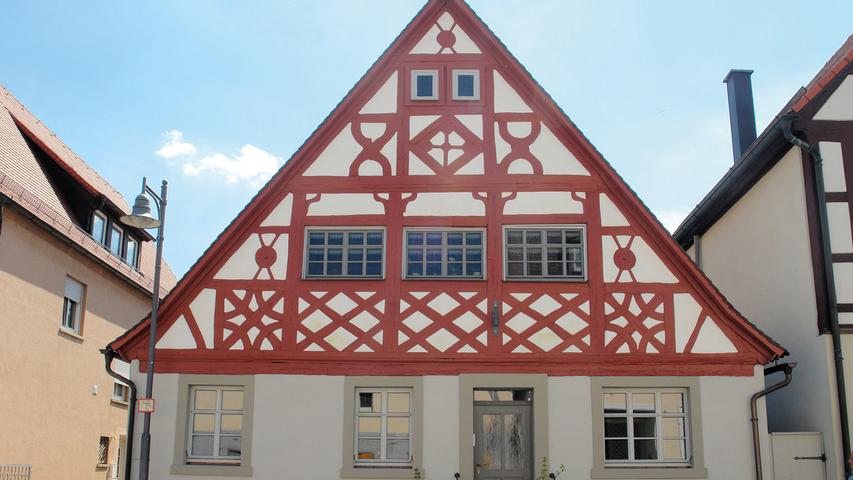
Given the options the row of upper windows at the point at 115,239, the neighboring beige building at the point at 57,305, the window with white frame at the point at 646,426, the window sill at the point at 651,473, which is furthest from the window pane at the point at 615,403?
the row of upper windows at the point at 115,239

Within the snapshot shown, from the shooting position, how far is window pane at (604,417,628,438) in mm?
15016

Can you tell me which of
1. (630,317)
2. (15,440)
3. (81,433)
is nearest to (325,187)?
(630,317)

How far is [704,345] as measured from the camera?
15.1 metres

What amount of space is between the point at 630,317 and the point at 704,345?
1313mm

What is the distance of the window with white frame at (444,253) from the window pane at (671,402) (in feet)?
12.3

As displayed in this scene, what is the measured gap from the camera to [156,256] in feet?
45.9

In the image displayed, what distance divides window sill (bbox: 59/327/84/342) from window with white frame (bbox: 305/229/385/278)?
911cm

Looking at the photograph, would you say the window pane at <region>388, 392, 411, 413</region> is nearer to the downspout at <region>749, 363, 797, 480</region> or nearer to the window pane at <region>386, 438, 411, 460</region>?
the window pane at <region>386, 438, 411, 460</region>

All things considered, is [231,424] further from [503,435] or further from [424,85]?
[424,85]

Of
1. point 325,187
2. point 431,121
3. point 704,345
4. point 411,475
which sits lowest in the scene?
point 411,475

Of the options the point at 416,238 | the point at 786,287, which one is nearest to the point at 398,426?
the point at 416,238

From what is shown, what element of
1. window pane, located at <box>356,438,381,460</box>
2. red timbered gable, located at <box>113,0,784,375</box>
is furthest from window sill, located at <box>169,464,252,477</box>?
window pane, located at <box>356,438,381,460</box>

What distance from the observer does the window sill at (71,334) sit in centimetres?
2159

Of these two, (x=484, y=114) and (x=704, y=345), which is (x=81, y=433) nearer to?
(x=484, y=114)
